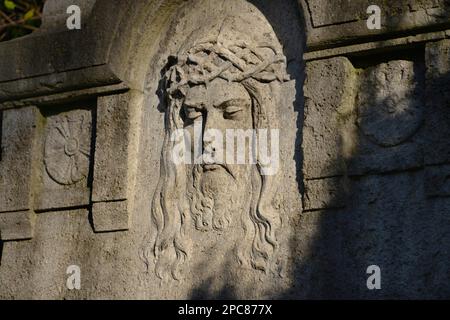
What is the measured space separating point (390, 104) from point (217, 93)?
119cm

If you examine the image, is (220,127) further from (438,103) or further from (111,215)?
(438,103)

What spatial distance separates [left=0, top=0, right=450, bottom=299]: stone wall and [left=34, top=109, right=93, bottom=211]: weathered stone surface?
1 centimetres

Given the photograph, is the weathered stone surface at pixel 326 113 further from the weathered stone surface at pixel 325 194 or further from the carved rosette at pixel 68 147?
the carved rosette at pixel 68 147

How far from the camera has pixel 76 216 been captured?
7328mm

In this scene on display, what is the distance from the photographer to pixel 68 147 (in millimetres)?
7539

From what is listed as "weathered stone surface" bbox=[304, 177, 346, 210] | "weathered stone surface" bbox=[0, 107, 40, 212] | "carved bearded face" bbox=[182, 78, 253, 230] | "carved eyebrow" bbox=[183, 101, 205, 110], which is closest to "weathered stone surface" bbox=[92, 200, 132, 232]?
"carved bearded face" bbox=[182, 78, 253, 230]

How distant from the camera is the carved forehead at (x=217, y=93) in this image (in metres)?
6.82

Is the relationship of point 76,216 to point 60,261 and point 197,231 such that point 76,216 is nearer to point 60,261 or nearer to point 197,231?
point 60,261

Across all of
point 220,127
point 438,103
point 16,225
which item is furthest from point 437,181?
point 16,225

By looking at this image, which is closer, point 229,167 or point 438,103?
point 438,103

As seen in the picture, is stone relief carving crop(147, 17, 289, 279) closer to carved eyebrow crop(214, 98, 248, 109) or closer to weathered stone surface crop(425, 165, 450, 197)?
carved eyebrow crop(214, 98, 248, 109)

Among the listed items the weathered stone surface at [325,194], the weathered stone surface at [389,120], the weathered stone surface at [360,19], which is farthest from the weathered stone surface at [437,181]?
the weathered stone surface at [360,19]
